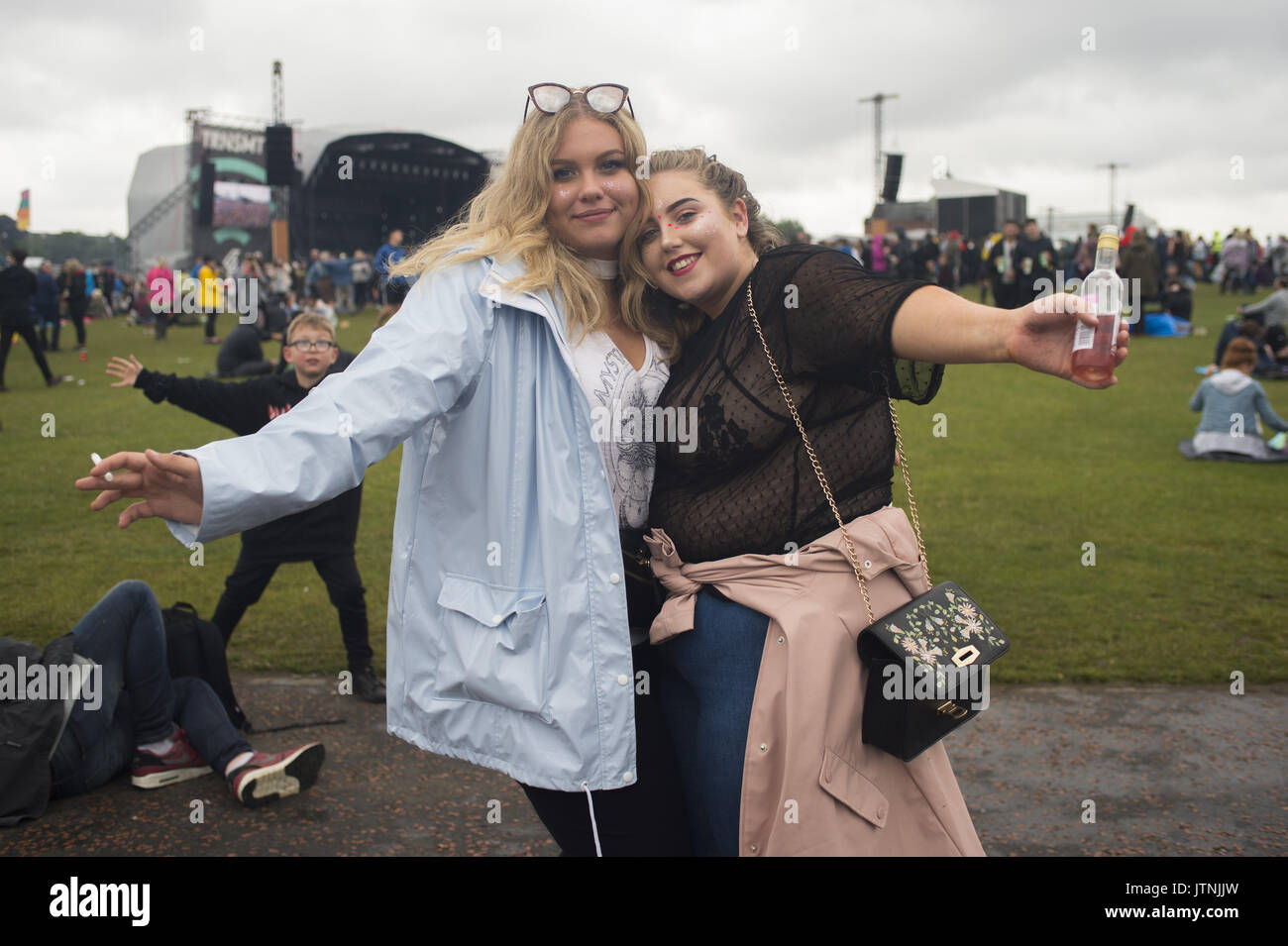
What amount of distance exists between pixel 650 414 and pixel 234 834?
245 centimetres

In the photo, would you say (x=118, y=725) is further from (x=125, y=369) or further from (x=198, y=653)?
(x=125, y=369)

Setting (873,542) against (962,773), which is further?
(962,773)

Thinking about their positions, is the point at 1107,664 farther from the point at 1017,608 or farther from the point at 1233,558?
the point at 1233,558

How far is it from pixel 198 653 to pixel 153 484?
3.07 metres

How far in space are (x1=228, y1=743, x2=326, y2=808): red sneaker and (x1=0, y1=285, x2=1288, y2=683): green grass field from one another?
4.56 ft

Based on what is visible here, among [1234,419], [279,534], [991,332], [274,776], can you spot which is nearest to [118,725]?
[274,776]

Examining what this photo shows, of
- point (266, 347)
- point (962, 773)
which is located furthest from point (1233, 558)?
point (266, 347)

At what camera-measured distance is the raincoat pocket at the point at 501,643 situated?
7.02ft

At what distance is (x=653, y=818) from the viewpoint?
2.36m

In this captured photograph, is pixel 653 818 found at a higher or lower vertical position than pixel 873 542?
lower

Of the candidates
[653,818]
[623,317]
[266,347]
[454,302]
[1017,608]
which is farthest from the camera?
[266,347]

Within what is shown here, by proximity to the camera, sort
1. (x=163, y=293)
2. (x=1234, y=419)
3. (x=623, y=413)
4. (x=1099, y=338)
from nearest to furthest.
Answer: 1. (x=1099, y=338)
2. (x=623, y=413)
3. (x=1234, y=419)
4. (x=163, y=293)

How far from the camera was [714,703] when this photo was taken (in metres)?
2.27
